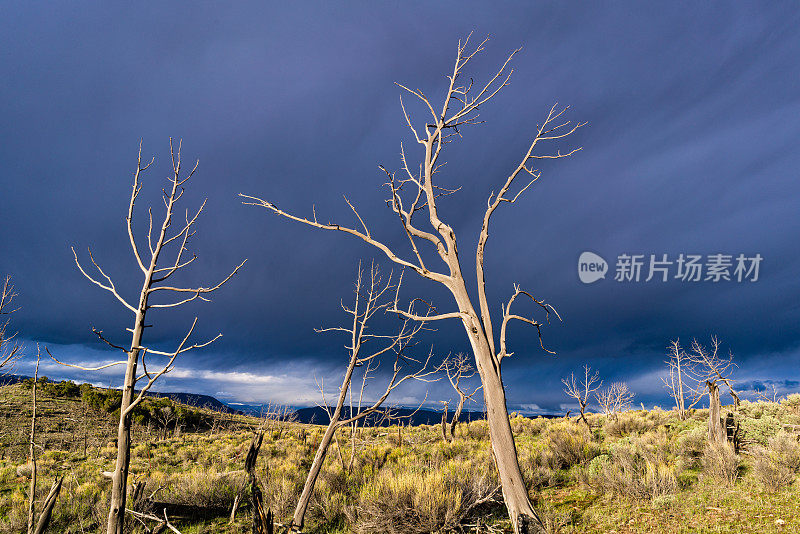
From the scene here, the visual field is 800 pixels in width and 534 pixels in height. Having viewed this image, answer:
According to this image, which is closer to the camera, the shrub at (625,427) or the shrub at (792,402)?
the shrub at (625,427)

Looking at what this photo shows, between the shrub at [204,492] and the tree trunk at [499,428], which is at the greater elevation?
the tree trunk at [499,428]

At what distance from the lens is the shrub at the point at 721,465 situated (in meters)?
8.89

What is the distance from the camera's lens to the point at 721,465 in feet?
29.9

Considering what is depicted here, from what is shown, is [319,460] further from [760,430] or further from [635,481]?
[760,430]

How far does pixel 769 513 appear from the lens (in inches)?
267

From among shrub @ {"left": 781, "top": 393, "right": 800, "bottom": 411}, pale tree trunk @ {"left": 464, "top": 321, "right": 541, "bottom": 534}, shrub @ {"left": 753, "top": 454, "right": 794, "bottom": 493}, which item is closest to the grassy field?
shrub @ {"left": 753, "top": 454, "right": 794, "bottom": 493}

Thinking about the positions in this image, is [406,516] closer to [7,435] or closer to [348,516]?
[348,516]

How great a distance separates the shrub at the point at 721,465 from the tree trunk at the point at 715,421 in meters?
1.84

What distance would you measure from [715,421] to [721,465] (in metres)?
3.57

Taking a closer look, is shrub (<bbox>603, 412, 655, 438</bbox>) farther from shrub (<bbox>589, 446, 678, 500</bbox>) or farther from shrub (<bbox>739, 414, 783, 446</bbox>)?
shrub (<bbox>589, 446, 678, 500</bbox>)

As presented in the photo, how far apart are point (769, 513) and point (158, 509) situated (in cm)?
1311

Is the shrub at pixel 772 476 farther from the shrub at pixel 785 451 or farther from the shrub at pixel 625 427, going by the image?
the shrub at pixel 625 427

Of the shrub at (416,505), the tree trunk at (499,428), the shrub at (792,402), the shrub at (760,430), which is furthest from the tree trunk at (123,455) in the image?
the shrub at (792,402)

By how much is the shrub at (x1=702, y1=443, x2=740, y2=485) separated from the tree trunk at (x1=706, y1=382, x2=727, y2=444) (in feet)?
6.05
